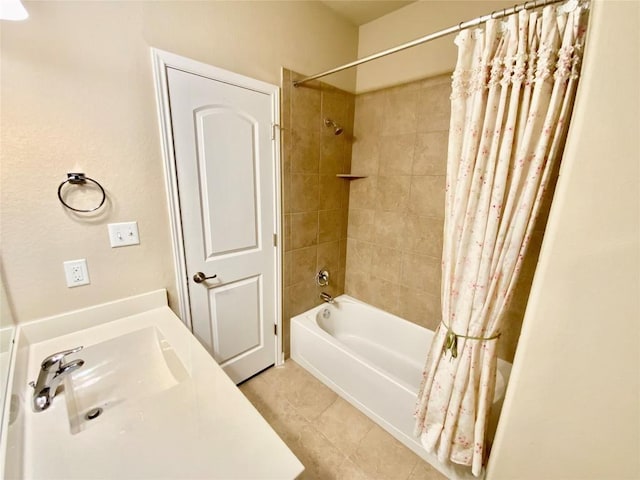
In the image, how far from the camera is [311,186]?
193cm

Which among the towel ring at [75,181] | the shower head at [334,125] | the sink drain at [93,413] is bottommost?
the sink drain at [93,413]

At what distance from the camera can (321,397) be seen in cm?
178

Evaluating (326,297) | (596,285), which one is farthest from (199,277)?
(596,285)

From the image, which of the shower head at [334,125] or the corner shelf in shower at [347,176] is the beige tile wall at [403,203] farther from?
the shower head at [334,125]

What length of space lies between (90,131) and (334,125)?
1463 millimetres

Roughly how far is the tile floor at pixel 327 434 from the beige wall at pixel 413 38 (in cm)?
233

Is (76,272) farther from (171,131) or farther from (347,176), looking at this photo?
(347,176)

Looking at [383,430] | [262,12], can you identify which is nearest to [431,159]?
[262,12]

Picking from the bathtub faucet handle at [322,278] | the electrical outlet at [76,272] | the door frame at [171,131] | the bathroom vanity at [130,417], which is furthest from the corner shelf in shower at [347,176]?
the electrical outlet at [76,272]

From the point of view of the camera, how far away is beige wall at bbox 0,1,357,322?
3.09 feet

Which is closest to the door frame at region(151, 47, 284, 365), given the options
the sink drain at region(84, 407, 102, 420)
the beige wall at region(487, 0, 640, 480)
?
the sink drain at region(84, 407, 102, 420)

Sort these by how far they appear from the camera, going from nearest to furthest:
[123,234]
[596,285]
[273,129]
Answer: [596,285], [123,234], [273,129]

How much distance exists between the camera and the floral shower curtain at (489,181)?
0.83 m

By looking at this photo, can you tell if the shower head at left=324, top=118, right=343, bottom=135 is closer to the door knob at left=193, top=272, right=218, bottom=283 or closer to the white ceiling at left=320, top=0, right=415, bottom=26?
the white ceiling at left=320, top=0, right=415, bottom=26
